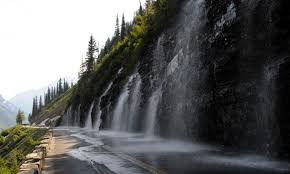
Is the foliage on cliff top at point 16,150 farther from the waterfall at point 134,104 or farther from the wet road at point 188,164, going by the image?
the waterfall at point 134,104

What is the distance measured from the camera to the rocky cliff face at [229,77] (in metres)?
14.7

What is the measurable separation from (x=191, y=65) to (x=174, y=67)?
12.3 ft

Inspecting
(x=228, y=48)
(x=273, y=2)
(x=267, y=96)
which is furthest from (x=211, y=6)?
(x=267, y=96)

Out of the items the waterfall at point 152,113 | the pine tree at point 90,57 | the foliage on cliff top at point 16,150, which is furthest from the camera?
the pine tree at point 90,57

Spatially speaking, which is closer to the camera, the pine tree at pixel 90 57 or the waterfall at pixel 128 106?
the waterfall at pixel 128 106

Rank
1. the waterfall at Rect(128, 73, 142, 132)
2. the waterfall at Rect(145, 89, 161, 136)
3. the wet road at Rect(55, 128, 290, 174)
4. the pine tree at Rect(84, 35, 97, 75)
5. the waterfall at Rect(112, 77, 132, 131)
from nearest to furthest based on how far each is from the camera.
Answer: the wet road at Rect(55, 128, 290, 174) → the waterfall at Rect(145, 89, 161, 136) → the waterfall at Rect(128, 73, 142, 132) → the waterfall at Rect(112, 77, 132, 131) → the pine tree at Rect(84, 35, 97, 75)

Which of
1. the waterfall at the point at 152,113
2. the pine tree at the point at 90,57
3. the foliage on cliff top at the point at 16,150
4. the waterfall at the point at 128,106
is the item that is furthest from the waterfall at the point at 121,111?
the pine tree at the point at 90,57

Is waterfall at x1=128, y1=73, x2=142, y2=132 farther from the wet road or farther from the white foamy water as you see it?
the wet road

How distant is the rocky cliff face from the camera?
48.2 ft

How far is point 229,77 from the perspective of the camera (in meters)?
17.9

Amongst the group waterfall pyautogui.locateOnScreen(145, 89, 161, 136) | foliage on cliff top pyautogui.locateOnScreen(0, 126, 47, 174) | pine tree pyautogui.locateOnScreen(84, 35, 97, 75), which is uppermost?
pine tree pyautogui.locateOnScreen(84, 35, 97, 75)

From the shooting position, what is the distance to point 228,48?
18281 millimetres

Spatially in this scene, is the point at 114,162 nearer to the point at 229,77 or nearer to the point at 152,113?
the point at 229,77

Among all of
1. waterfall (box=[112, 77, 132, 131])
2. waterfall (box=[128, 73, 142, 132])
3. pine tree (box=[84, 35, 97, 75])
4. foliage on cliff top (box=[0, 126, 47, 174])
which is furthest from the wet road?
pine tree (box=[84, 35, 97, 75])
